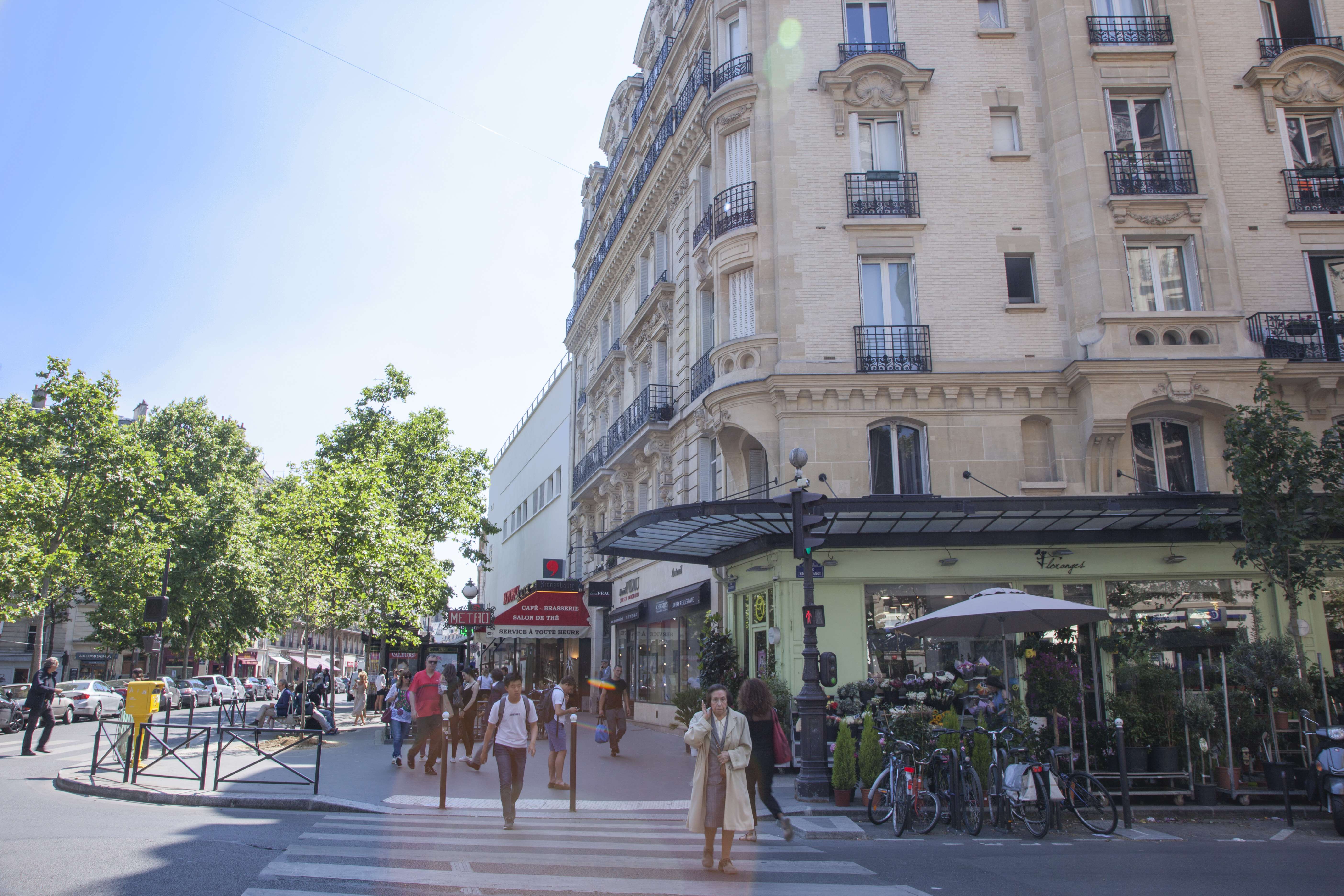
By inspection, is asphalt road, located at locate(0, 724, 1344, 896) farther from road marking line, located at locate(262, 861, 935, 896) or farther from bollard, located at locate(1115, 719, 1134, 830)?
bollard, located at locate(1115, 719, 1134, 830)

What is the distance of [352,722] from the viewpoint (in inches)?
1048

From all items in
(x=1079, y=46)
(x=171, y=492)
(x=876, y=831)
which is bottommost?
(x=876, y=831)

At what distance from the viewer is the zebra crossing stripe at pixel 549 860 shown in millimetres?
7629

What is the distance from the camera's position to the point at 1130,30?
18.6m

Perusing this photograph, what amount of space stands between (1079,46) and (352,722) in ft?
83.2

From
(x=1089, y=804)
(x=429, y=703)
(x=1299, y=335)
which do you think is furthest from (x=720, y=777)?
(x=1299, y=335)

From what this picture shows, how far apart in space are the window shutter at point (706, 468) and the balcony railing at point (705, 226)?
4.69 m

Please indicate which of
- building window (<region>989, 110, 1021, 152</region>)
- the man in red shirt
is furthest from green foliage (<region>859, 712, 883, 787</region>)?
building window (<region>989, 110, 1021, 152</region>)

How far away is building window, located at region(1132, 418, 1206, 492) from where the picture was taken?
16.9 metres

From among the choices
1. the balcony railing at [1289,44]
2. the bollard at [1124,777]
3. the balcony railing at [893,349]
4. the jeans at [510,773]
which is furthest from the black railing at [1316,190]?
the jeans at [510,773]

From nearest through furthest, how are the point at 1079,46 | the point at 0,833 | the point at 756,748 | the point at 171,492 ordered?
the point at 0,833
the point at 756,748
the point at 1079,46
the point at 171,492

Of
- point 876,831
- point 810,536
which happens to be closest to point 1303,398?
point 810,536

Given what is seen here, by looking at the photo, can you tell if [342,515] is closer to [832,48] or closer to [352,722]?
[352,722]

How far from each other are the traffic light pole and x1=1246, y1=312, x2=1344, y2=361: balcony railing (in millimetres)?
10966
